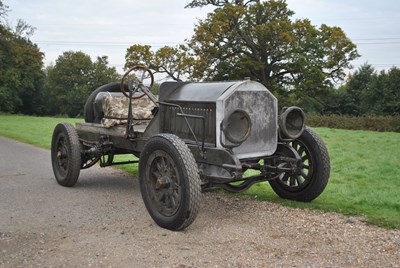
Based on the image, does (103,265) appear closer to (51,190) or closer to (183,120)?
(183,120)

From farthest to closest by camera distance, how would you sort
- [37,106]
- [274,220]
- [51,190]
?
1. [37,106]
2. [51,190]
3. [274,220]

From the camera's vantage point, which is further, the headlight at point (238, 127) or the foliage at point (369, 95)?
the foliage at point (369, 95)

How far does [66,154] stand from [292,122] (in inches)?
152

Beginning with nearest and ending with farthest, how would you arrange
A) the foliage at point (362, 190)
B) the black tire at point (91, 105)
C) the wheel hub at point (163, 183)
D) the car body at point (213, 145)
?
the car body at point (213, 145) → the wheel hub at point (163, 183) → the foliage at point (362, 190) → the black tire at point (91, 105)

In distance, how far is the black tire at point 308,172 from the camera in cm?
577

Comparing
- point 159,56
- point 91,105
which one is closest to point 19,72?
point 159,56

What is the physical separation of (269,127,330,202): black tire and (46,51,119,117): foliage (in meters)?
55.4

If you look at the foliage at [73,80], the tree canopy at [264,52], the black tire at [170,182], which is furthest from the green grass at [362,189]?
the foliage at [73,80]

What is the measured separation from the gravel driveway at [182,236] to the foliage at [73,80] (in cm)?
5480

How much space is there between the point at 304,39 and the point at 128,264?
36.2 metres

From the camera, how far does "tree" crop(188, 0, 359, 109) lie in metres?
36.4

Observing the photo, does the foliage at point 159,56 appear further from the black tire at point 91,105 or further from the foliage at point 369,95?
the black tire at point 91,105

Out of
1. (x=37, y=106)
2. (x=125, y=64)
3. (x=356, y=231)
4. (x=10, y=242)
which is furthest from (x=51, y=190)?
(x=37, y=106)

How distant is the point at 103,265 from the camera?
3.89 m
